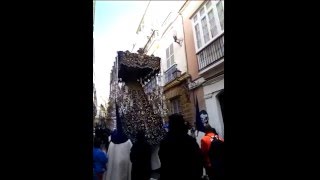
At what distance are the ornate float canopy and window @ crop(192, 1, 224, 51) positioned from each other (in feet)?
10.5

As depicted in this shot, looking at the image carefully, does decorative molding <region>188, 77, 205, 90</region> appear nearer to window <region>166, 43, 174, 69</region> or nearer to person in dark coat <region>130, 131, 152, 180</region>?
window <region>166, 43, 174, 69</region>

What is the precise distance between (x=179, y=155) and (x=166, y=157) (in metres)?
0.12

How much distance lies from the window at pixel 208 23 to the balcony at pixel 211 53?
145mm

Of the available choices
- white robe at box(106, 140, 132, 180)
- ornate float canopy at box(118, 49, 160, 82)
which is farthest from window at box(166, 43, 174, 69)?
white robe at box(106, 140, 132, 180)

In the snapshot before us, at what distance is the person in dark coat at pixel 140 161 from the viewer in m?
2.41

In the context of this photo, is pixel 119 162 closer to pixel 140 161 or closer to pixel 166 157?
pixel 140 161

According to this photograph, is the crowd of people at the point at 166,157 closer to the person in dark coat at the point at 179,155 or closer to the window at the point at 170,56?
the person in dark coat at the point at 179,155

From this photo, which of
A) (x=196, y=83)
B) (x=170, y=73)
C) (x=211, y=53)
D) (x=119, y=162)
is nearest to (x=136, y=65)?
(x=119, y=162)

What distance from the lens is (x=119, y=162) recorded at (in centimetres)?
256

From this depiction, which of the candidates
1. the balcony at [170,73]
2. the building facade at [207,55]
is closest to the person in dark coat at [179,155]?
the building facade at [207,55]

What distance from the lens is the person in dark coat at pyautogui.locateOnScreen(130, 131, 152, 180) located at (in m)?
2.41
